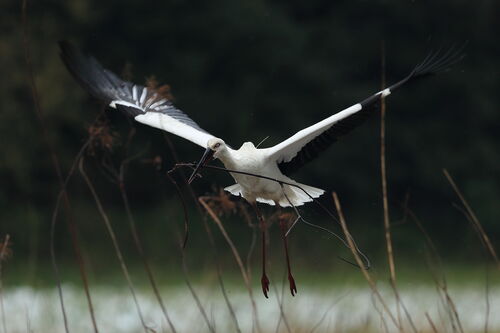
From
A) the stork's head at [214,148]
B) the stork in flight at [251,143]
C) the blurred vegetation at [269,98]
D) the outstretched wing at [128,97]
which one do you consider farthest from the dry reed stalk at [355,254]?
the blurred vegetation at [269,98]

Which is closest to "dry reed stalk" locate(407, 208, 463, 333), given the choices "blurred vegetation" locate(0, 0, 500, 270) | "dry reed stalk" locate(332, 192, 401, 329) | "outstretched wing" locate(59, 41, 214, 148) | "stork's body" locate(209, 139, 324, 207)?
"dry reed stalk" locate(332, 192, 401, 329)

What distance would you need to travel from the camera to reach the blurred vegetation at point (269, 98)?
56.9 ft

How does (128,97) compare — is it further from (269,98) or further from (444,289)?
(269,98)

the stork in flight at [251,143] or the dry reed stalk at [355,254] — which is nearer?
the dry reed stalk at [355,254]

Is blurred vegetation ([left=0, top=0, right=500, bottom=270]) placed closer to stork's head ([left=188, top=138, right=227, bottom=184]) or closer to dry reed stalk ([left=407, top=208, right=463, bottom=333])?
dry reed stalk ([left=407, top=208, right=463, bottom=333])

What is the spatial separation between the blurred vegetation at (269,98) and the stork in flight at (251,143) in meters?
12.3

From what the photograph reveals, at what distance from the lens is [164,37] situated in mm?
18641

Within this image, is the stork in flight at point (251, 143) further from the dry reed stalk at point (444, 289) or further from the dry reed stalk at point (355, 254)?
the dry reed stalk at point (444, 289)

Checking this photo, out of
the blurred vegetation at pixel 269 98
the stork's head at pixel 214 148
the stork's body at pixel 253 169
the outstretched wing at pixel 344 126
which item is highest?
the blurred vegetation at pixel 269 98

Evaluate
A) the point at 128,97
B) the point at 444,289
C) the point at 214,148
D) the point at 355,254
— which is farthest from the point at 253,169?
the point at 128,97

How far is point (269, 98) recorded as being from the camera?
18.5 metres

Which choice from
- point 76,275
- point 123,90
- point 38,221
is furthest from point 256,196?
point 38,221

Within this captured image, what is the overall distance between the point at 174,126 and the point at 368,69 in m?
14.8

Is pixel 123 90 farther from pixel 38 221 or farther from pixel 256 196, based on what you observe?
pixel 38 221
